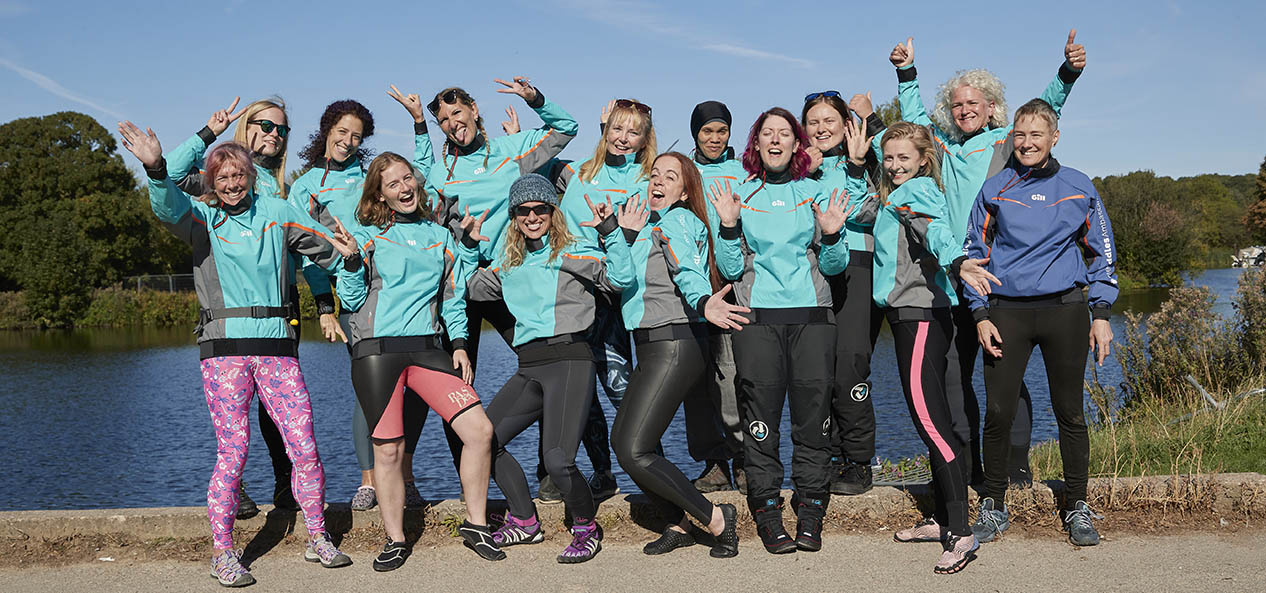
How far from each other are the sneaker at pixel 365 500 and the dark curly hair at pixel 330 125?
6.50 ft

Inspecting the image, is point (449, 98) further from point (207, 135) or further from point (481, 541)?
point (481, 541)

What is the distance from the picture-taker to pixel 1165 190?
52062mm

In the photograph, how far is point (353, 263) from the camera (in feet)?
16.3

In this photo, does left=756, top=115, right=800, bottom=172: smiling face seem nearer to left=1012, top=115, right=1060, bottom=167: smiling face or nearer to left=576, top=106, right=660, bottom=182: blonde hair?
left=576, top=106, right=660, bottom=182: blonde hair

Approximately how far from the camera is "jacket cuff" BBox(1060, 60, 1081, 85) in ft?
17.9

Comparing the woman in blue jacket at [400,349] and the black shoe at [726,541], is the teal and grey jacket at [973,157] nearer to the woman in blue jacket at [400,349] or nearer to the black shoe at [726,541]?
the black shoe at [726,541]

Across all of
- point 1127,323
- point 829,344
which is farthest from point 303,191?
point 1127,323

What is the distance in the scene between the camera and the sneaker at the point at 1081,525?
4.88 meters

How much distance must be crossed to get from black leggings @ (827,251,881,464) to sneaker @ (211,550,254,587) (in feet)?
10.4

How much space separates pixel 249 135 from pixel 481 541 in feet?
8.51

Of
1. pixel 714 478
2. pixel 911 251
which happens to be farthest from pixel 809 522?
pixel 911 251

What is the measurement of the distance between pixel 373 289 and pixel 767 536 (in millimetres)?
2353

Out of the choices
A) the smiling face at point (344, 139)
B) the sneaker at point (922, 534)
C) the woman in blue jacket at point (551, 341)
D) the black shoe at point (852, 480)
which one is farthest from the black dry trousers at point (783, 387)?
the smiling face at point (344, 139)

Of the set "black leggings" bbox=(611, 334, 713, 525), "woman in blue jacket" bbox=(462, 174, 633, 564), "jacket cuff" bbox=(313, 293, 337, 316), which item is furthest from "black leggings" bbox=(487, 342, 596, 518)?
"jacket cuff" bbox=(313, 293, 337, 316)
